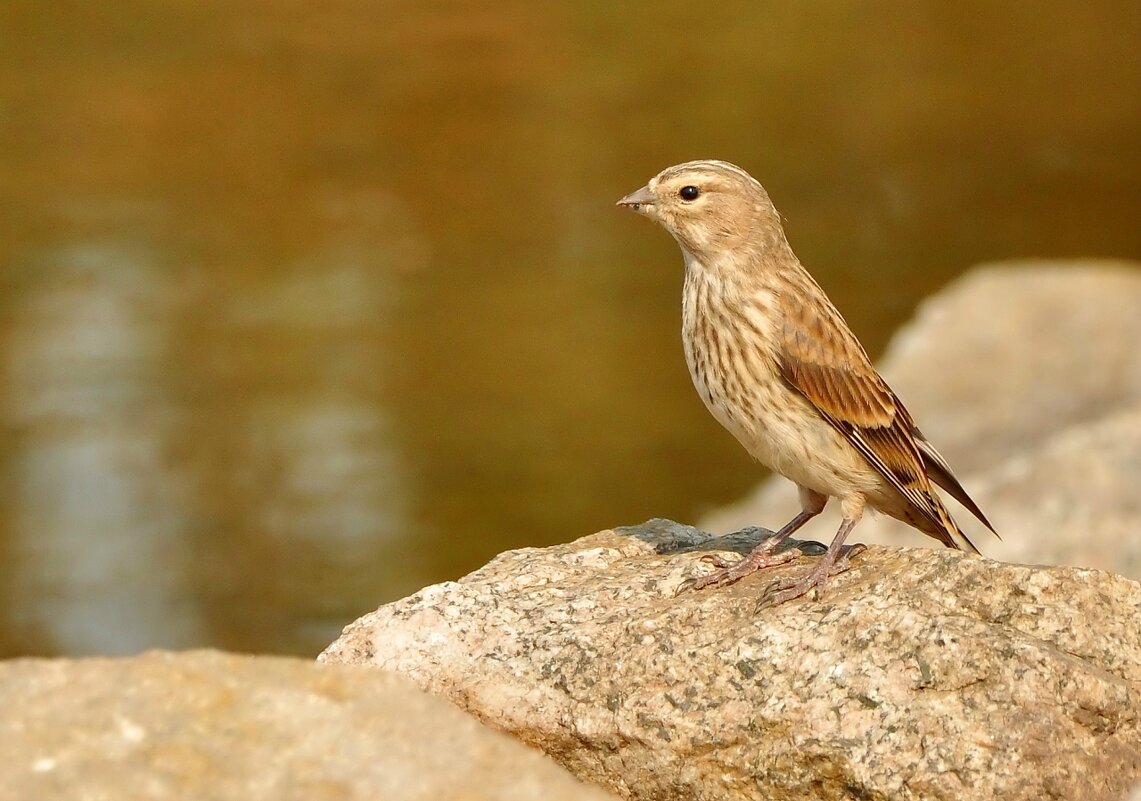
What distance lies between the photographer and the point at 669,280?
2100 centimetres

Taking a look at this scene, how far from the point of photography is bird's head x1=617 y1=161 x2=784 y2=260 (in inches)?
293

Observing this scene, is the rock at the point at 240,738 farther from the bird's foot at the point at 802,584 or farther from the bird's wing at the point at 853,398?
the bird's wing at the point at 853,398

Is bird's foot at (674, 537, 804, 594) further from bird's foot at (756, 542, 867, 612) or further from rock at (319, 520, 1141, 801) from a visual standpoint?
bird's foot at (756, 542, 867, 612)

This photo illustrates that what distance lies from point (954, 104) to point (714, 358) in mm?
20179

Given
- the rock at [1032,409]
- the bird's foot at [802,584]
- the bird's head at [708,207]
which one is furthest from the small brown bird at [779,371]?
the rock at [1032,409]

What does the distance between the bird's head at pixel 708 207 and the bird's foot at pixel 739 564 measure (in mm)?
1262

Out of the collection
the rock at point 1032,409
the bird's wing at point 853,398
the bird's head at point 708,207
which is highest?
the bird's head at point 708,207

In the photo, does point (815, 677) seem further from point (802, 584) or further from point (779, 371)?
point (779, 371)

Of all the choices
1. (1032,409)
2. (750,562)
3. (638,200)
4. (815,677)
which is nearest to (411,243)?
(1032,409)

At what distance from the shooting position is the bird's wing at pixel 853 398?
7.16 metres

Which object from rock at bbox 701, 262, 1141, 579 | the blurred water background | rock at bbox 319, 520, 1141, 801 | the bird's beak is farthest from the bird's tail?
the blurred water background

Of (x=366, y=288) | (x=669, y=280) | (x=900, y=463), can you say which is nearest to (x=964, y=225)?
(x=669, y=280)

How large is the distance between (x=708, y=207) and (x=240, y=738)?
3576 millimetres

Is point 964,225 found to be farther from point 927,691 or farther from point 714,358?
point 927,691
